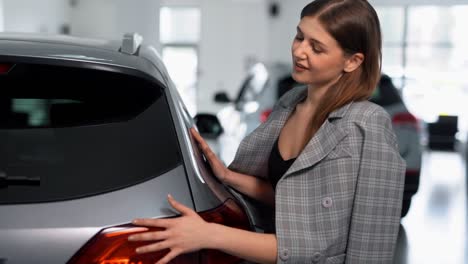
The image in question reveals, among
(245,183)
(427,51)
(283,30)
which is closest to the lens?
(245,183)

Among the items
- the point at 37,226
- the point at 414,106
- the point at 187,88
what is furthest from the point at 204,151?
the point at 187,88

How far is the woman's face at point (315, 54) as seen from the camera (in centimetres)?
159

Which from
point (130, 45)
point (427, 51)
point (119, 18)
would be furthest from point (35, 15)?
point (130, 45)

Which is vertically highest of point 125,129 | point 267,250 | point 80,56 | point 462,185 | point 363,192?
point 80,56

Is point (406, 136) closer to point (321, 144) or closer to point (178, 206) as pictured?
point (321, 144)

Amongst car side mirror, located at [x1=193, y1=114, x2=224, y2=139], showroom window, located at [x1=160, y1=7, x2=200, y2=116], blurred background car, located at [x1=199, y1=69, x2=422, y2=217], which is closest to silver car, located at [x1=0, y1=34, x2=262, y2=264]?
car side mirror, located at [x1=193, y1=114, x2=224, y2=139]

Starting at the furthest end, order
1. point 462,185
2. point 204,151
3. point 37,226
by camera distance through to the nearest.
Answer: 1. point 462,185
2. point 204,151
3. point 37,226

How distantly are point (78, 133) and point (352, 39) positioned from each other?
23.7 inches

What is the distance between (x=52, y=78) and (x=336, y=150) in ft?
1.95

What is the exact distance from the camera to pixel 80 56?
1.52m

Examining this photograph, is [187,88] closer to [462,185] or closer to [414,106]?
[414,106]

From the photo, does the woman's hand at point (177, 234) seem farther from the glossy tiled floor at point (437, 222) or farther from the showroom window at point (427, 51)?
the showroom window at point (427, 51)

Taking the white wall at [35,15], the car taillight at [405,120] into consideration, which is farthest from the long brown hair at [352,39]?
the white wall at [35,15]

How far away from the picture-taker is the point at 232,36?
13227 mm
